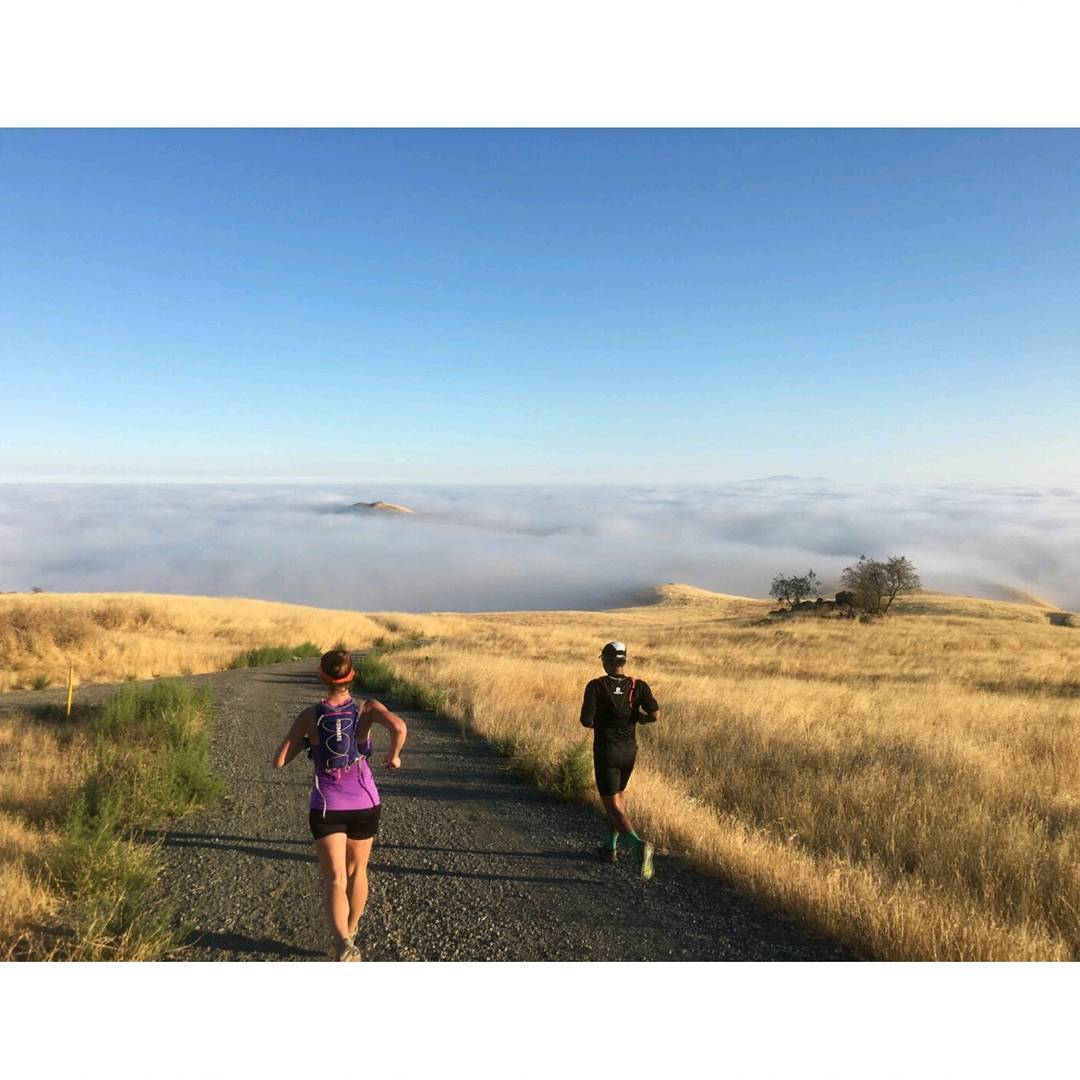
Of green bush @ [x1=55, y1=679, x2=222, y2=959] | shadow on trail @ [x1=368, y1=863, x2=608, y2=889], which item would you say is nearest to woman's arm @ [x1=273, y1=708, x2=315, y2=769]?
green bush @ [x1=55, y1=679, x2=222, y2=959]

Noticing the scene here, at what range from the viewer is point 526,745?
9938mm

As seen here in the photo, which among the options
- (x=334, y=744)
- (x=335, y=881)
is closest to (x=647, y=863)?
(x=335, y=881)

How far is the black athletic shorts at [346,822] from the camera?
4070mm

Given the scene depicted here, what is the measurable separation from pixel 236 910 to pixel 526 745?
17.4ft

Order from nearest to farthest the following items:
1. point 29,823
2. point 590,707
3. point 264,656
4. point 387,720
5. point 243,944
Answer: point 387,720 → point 243,944 → point 590,707 → point 29,823 → point 264,656

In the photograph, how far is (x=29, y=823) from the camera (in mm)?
6781

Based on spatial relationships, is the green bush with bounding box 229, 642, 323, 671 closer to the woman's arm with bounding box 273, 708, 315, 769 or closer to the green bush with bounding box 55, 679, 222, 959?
the green bush with bounding box 55, 679, 222, 959

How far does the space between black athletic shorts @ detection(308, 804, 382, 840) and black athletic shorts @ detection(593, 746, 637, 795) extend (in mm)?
2480

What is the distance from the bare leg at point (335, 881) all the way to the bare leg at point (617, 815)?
102 inches

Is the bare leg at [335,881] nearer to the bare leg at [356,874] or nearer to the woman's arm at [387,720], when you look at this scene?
the bare leg at [356,874]

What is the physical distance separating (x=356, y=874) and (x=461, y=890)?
1.49 meters

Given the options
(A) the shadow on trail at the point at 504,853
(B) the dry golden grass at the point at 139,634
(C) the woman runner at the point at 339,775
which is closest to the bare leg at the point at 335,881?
(C) the woman runner at the point at 339,775

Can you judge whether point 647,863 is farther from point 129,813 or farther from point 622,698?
point 129,813

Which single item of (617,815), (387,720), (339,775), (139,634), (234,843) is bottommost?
(139,634)
